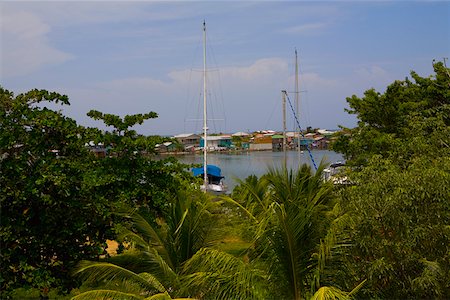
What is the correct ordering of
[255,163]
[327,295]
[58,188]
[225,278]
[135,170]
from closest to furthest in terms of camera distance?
[327,295], [225,278], [58,188], [135,170], [255,163]

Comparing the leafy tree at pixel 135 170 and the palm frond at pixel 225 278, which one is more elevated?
the leafy tree at pixel 135 170

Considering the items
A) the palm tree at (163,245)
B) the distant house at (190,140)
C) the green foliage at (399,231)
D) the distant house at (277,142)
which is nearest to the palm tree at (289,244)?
the green foliage at (399,231)

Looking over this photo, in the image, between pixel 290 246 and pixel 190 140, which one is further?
pixel 190 140

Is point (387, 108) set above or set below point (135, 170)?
above

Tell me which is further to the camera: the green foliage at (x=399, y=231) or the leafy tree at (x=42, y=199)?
the leafy tree at (x=42, y=199)

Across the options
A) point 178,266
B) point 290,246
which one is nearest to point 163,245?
point 178,266

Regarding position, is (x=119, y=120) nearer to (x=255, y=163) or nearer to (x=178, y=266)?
(x=178, y=266)

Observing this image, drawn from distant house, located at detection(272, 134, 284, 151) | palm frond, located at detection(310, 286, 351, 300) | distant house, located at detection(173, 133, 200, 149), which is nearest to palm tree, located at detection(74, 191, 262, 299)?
palm frond, located at detection(310, 286, 351, 300)

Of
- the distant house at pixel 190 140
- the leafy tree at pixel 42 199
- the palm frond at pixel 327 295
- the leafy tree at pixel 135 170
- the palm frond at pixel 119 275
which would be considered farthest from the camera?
the distant house at pixel 190 140

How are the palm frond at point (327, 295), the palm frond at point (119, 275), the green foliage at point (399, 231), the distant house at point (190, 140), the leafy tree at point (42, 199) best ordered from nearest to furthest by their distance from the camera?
the palm frond at point (327, 295)
the green foliage at point (399, 231)
the palm frond at point (119, 275)
the leafy tree at point (42, 199)
the distant house at point (190, 140)

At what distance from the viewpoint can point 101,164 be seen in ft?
28.5

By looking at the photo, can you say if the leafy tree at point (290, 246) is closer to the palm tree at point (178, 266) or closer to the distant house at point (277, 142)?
the palm tree at point (178, 266)

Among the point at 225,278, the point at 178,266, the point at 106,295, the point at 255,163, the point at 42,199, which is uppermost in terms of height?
the point at 42,199

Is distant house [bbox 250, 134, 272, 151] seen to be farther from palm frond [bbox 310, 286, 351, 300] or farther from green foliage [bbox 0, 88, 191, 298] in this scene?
palm frond [bbox 310, 286, 351, 300]
